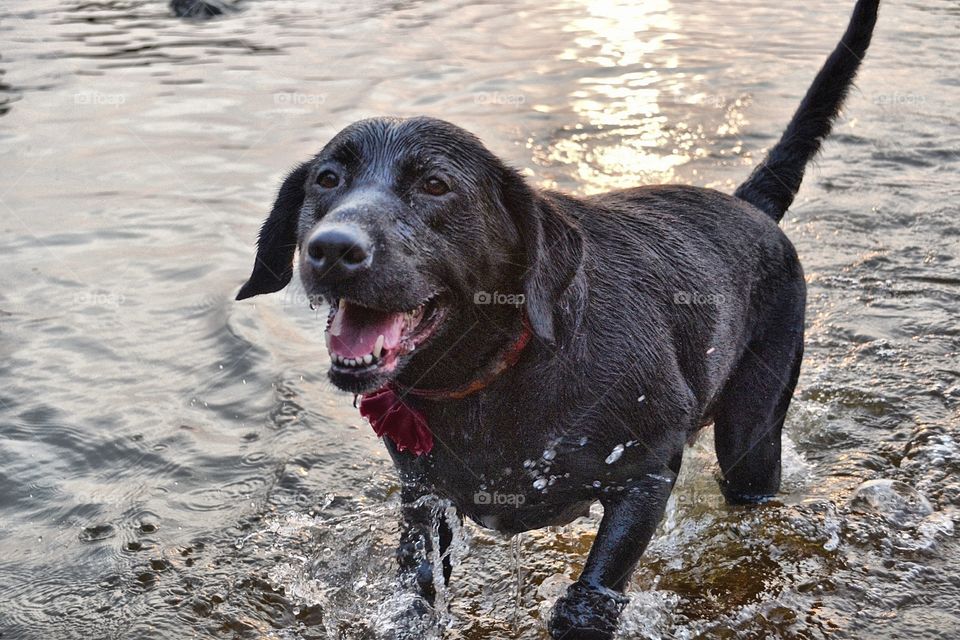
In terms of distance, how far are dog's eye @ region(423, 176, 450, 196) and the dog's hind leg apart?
5.70ft

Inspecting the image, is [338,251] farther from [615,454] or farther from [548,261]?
[615,454]

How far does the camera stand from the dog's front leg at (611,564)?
3311mm

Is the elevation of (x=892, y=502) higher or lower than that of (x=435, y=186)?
lower

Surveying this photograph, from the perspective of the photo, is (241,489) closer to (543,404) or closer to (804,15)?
(543,404)

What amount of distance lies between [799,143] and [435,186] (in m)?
2.27

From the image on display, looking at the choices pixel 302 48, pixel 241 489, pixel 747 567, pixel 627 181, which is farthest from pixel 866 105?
pixel 241 489

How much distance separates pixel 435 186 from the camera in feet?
10.3

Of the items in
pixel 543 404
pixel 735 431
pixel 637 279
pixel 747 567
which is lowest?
pixel 747 567

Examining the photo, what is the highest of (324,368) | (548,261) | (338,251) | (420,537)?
(338,251)

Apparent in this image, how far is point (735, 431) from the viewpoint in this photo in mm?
4297

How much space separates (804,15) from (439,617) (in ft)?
46.6

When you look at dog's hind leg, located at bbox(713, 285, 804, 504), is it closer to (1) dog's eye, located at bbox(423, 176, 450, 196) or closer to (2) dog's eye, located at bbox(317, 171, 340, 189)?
(1) dog's eye, located at bbox(423, 176, 450, 196)

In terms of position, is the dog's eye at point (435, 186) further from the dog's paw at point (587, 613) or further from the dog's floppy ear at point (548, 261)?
the dog's paw at point (587, 613)

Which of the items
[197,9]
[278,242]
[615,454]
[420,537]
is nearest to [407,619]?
[420,537]
